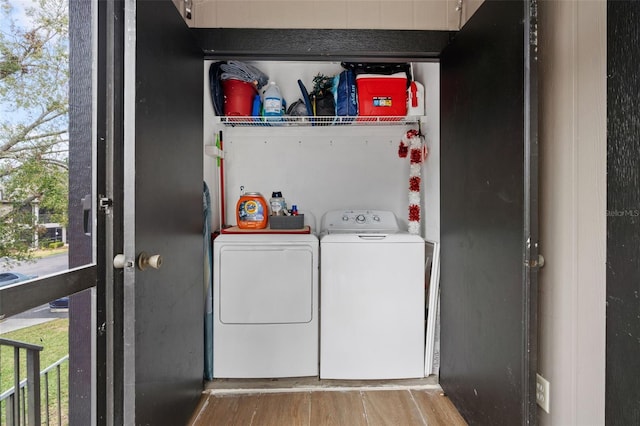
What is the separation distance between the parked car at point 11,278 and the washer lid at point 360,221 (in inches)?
70.4

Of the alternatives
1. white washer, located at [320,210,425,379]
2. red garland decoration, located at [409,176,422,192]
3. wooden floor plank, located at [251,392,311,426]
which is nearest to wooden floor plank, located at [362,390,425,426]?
white washer, located at [320,210,425,379]

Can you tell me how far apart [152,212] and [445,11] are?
191 cm

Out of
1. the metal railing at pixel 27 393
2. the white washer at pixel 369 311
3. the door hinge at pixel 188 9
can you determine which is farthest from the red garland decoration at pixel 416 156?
the metal railing at pixel 27 393

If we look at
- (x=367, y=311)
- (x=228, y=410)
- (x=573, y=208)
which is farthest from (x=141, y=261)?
(x=573, y=208)

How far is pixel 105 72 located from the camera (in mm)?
1107

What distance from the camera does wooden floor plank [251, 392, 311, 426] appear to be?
67.3 inches

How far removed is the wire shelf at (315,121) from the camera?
7.51ft

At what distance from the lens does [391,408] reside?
5.94ft

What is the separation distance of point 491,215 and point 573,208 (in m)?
0.29

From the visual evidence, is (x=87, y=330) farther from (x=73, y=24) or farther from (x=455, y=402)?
(x=455, y=402)

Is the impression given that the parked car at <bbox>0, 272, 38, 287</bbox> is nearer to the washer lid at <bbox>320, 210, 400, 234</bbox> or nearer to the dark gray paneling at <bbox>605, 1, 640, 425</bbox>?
the dark gray paneling at <bbox>605, 1, 640, 425</bbox>

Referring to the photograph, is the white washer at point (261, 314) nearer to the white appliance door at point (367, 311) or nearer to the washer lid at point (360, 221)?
the white appliance door at point (367, 311)

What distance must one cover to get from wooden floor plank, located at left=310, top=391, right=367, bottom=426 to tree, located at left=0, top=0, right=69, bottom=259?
1.56 meters

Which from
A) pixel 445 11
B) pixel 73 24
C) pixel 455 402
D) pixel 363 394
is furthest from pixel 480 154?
pixel 73 24
